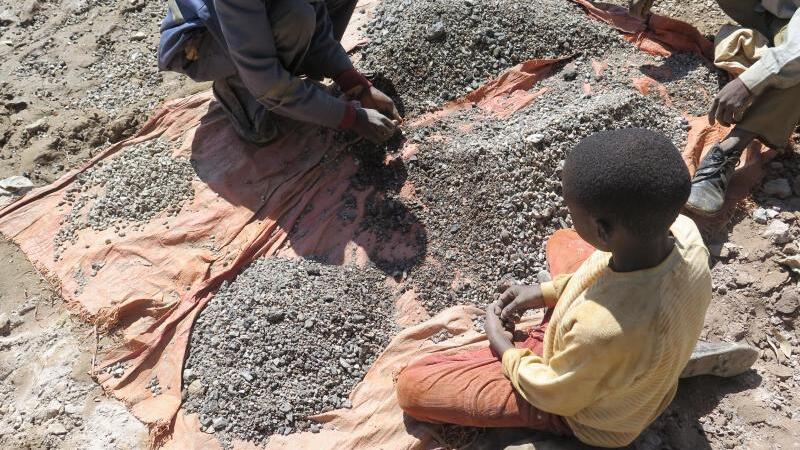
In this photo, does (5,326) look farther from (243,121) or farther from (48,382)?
(243,121)

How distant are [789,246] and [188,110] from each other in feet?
9.36

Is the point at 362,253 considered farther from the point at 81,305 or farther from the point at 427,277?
the point at 81,305

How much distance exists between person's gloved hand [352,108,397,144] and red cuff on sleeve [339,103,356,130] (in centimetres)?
2

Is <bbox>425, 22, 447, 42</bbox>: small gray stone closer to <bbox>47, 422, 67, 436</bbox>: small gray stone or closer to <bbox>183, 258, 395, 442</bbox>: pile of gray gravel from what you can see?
<bbox>183, 258, 395, 442</bbox>: pile of gray gravel

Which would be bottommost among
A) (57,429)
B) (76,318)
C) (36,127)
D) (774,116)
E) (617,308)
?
(57,429)

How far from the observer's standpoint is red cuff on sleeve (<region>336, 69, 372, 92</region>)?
312cm

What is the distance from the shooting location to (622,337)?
1504mm

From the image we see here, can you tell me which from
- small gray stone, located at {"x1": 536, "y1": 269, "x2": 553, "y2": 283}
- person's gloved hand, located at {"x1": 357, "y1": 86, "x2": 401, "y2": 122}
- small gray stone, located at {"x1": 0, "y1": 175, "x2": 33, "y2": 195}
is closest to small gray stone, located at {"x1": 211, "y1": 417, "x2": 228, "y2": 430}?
small gray stone, located at {"x1": 536, "y1": 269, "x2": 553, "y2": 283}

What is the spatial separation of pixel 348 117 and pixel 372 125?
4.4 inches

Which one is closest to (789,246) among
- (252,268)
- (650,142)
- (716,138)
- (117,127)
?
(716,138)

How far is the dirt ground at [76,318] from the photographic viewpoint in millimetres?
2293

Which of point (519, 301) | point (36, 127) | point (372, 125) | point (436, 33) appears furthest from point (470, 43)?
point (36, 127)

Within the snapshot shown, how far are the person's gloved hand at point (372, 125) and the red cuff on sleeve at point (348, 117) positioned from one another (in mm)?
18

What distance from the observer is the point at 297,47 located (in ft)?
9.79
